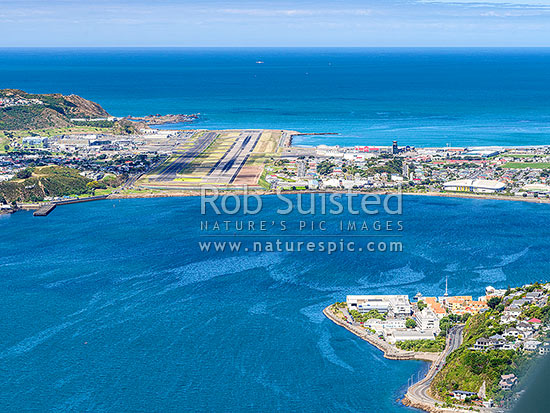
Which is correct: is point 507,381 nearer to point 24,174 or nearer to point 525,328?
point 525,328

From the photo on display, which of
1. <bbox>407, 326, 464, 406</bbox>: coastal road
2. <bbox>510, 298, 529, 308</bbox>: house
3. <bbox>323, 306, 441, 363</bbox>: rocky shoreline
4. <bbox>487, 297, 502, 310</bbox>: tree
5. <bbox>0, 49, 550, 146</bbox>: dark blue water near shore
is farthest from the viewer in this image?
<bbox>0, 49, 550, 146</bbox>: dark blue water near shore

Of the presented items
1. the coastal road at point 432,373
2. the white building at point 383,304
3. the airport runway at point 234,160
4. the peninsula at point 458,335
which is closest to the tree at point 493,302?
the peninsula at point 458,335

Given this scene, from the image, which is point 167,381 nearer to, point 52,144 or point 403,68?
point 52,144

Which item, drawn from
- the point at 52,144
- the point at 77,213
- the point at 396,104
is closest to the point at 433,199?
the point at 77,213

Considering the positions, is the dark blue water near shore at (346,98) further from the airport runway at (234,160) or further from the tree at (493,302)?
the tree at (493,302)

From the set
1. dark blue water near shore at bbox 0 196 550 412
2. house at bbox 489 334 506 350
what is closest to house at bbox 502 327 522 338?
house at bbox 489 334 506 350

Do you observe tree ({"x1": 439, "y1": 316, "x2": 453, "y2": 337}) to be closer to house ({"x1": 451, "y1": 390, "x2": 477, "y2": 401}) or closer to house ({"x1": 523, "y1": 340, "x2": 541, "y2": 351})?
house ({"x1": 523, "y1": 340, "x2": 541, "y2": 351})
